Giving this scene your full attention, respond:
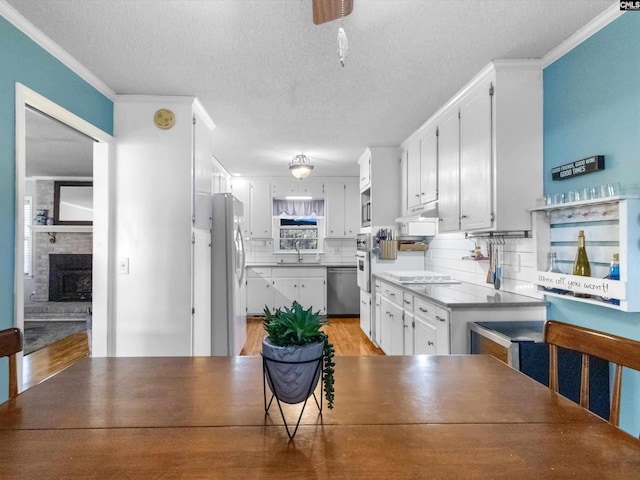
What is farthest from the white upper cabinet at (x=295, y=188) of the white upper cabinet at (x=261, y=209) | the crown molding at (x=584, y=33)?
the crown molding at (x=584, y=33)

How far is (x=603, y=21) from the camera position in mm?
1835

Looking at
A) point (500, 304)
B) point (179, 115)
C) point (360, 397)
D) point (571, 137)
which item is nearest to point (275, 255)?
point (179, 115)

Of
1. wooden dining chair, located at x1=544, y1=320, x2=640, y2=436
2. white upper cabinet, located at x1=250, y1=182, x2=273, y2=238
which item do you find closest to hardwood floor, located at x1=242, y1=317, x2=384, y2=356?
white upper cabinet, located at x1=250, y1=182, x2=273, y2=238

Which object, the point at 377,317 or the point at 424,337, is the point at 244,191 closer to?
the point at 377,317

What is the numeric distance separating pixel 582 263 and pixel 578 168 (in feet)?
1.75

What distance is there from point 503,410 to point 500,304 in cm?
152

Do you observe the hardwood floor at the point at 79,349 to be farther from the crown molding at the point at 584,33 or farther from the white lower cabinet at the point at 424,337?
the crown molding at the point at 584,33

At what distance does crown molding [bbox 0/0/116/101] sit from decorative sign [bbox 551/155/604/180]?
3055mm

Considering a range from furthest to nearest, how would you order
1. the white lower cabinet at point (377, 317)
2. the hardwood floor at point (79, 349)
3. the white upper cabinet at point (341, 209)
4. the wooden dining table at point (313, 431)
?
the white upper cabinet at point (341, 209)
the white lower cabinet at point (377, 317)
the hardwood floor at point (79, 349)
the wooden dining table at point (313, 431)

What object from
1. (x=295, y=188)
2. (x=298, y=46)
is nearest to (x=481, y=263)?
(x=298, y=46)

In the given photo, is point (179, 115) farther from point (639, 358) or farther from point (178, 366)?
point (639, 358)

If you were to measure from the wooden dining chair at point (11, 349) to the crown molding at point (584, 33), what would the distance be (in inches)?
113

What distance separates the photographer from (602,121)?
1892mm

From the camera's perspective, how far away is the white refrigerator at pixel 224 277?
3.38 meters
